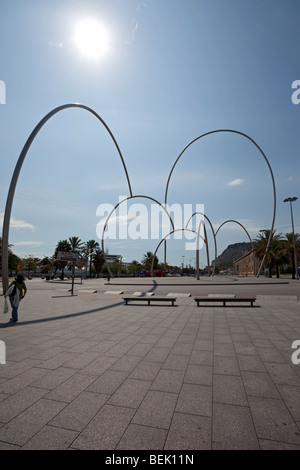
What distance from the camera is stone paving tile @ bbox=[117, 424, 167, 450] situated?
106 inches

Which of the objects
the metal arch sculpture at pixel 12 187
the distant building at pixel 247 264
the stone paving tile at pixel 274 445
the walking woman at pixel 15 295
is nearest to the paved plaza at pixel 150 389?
the stone paving tile at pixel 274 445

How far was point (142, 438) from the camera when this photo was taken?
2834mm

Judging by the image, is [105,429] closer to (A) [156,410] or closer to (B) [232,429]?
(A) [156,410]

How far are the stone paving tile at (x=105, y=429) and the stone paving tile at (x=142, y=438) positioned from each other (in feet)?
0.24

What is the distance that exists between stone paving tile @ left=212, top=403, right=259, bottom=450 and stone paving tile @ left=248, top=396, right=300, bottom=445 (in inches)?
4.1

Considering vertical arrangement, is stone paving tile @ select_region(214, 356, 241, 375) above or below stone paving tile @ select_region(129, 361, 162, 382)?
above

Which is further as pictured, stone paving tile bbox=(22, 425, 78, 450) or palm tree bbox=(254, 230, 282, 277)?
palm tree bbox=(254, 230, 282, 277)

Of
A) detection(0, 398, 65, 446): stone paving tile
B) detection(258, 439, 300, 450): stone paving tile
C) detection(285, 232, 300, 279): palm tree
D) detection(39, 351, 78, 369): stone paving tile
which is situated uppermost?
detection(285, 232, 300, 279): palm tree

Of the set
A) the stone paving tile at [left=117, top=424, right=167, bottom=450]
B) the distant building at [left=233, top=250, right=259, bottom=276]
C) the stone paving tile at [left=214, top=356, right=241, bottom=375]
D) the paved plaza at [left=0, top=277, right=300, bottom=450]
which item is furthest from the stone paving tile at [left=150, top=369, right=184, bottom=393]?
the distant building at [left=233, top=250, right=259, bottom=276]

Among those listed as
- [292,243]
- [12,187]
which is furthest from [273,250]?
[12,187]

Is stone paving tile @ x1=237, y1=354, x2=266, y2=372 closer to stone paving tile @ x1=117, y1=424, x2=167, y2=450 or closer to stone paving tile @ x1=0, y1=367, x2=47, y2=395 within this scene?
stone paving tile @ x1=117, y1=424, x2=167, y2=450

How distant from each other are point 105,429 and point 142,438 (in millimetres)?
473

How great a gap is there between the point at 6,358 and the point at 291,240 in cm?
4827
